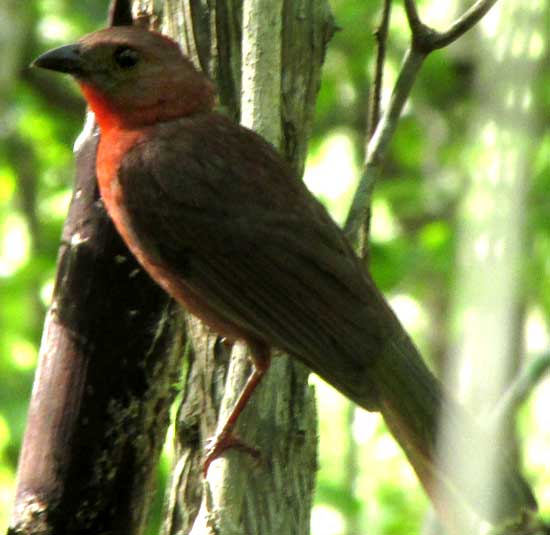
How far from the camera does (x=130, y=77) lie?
179 inches

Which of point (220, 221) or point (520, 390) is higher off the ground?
point (220, 221)

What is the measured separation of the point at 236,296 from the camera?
4211 mm

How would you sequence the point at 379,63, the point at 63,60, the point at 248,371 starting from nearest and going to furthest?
1. the point at 248,371
2. the point at 379,63
3. the point at 63,60

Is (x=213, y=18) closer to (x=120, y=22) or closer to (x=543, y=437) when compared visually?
(x=120, y=22)

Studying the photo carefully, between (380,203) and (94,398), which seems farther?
(380,203)

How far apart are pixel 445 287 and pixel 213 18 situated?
4204 mm

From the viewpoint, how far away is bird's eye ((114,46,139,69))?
440 cm

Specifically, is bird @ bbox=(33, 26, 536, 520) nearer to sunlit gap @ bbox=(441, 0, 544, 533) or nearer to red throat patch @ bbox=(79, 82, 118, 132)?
red throat patch @ bbox=(79, 82, 118, 132)

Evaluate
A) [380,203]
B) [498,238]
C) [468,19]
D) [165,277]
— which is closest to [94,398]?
[165,277]

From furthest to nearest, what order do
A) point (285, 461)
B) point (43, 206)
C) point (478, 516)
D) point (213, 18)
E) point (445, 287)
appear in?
point (43, 206), point (445, 287), point (213, 18), point (285, 461), point (478, 516)

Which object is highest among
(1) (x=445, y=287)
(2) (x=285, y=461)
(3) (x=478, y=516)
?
(1) (x=445, y=287)

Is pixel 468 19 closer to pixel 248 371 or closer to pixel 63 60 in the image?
pixel 248 371

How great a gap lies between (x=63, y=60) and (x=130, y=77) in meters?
0.24

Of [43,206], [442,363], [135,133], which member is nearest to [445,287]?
[442,363]
